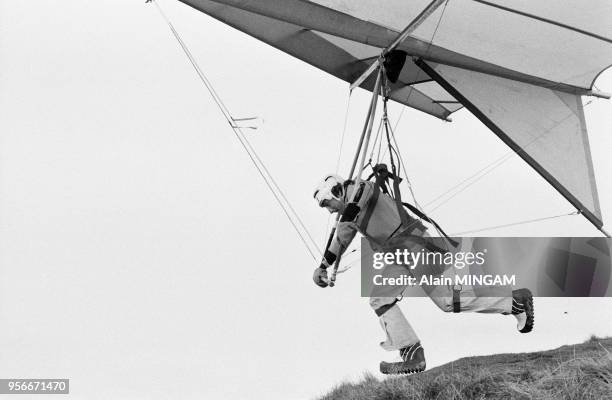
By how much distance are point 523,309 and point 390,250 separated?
129 cm

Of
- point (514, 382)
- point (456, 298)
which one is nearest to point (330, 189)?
point (456, 298)

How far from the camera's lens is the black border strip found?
7164 mm

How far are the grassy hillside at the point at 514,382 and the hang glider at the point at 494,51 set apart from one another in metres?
2.05

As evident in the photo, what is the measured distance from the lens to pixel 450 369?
259 inches

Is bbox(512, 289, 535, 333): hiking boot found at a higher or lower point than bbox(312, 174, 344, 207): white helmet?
lower

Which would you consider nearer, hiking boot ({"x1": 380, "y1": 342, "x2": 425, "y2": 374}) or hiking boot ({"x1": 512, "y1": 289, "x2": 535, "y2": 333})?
hiking boot ({"x1": 380, "y1": 342, "x2": 425, "y2": 374})

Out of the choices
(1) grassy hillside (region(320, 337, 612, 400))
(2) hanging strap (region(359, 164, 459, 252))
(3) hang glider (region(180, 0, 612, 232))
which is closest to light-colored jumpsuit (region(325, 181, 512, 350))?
(2) hanging strap (region(359, 164, 459, 252))

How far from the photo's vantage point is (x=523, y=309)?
646 cm

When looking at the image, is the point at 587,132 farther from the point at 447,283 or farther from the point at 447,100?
the point at 447,283

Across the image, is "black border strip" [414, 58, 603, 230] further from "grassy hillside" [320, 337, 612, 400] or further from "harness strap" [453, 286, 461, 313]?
"harness strap" [453, 286, 461, 313]

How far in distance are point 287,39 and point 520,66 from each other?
2253mm

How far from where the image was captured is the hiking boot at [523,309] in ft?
21.1

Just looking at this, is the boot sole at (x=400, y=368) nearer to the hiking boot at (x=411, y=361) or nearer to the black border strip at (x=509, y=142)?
the hiking boot at (x=411, y=361)

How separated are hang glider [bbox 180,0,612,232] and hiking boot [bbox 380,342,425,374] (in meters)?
2.38
